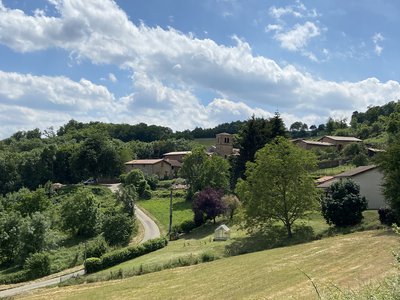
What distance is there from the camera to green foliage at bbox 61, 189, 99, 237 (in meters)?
54.9

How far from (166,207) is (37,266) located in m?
25.7

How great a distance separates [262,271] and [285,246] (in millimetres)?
9531

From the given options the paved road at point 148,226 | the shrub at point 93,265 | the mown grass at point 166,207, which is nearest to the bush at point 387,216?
the shrub at point 93,265

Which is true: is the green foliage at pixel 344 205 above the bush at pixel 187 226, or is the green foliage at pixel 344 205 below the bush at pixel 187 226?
above

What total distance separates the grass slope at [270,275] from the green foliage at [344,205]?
3.50m

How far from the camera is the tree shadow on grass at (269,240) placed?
33.5 metres

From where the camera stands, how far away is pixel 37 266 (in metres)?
41.6

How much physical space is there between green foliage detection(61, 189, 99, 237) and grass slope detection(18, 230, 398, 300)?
23.9 metres

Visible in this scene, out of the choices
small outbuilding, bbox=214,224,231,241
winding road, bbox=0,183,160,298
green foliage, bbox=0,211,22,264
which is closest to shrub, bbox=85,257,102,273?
winding road, bbox=0,183,160,298

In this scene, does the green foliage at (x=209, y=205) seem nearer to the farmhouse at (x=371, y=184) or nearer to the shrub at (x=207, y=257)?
the farmhouse at (x=371, y=184)

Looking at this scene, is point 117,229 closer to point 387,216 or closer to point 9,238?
point 9,238

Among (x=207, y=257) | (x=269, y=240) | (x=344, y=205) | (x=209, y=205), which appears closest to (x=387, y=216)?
(x=344, y=205)

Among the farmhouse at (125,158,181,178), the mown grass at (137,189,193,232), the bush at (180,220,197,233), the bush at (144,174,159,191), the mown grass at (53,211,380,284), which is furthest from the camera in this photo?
the farmhouse at (125,158,181,178)

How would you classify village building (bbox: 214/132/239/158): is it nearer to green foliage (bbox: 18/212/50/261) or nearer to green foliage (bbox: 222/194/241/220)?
green foliage (bbox: 222/194/241/220)
